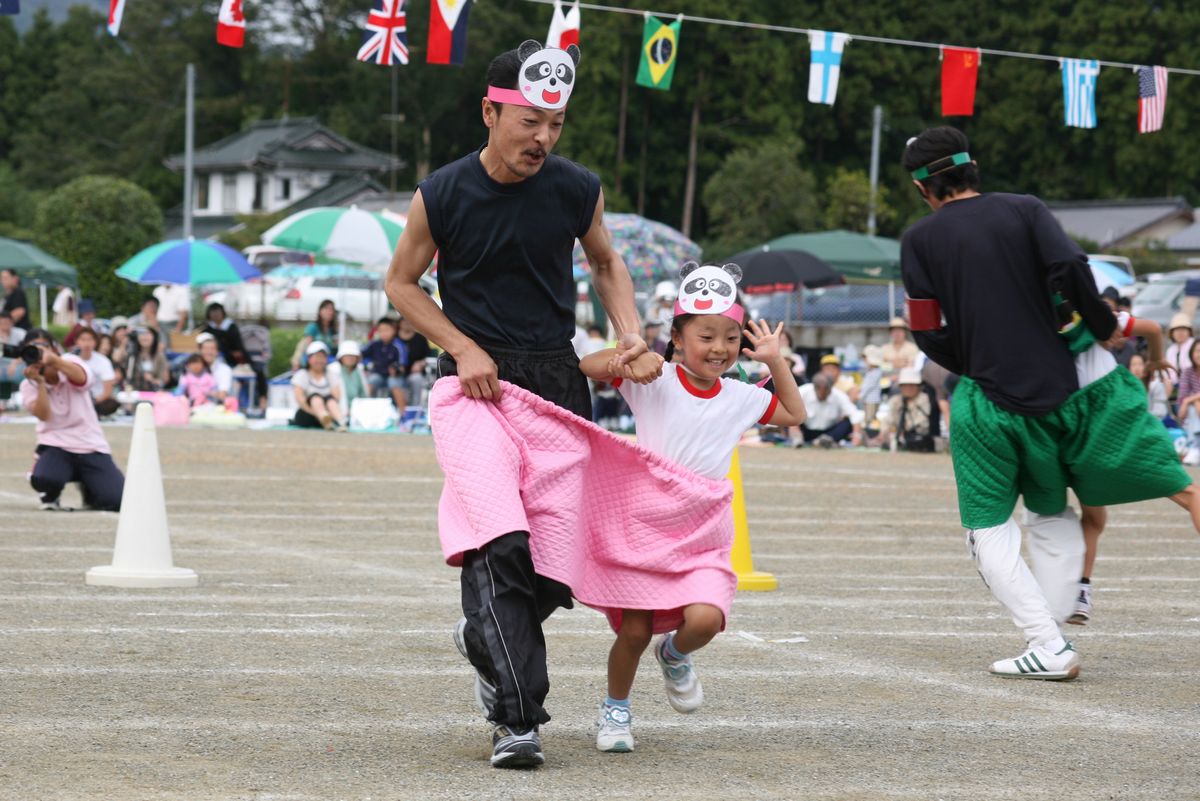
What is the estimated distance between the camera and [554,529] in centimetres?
556

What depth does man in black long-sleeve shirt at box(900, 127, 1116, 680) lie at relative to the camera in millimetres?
7207

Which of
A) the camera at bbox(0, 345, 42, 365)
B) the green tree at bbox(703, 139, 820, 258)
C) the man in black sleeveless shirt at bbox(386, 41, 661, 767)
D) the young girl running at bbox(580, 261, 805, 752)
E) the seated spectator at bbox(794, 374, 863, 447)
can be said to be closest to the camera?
the man in black sleeveless shirt at bbox(386, 41, 661, 767)

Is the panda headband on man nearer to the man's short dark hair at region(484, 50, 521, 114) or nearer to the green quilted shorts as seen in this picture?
the man's short dark hair at region(484, 50, 521, 114)

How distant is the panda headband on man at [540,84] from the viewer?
5.59 m

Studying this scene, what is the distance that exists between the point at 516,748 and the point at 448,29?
46.4ft

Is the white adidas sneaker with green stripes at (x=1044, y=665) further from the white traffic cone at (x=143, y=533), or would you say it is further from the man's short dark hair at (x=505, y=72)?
the white traffic cone at (x=143, y=533)

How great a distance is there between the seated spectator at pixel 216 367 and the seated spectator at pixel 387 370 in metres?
2.04

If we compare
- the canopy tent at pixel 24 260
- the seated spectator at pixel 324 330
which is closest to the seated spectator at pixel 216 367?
the seated spectator at pixel 324 330

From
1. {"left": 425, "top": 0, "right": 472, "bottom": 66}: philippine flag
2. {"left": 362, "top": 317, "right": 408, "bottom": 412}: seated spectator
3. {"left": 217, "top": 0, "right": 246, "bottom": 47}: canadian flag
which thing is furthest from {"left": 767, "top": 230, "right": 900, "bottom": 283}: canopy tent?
{"left": 217, "top": 0, "right": 246, "bottom": 47}: canadian flag

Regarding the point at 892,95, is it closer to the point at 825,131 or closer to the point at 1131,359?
the point at 825,131

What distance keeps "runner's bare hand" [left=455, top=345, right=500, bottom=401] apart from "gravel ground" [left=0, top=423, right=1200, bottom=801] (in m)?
1.06

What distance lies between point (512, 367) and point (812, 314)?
3097 cm

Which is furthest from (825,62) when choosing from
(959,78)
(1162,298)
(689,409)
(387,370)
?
(689,409)

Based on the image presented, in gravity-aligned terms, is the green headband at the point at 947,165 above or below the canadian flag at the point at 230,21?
below
